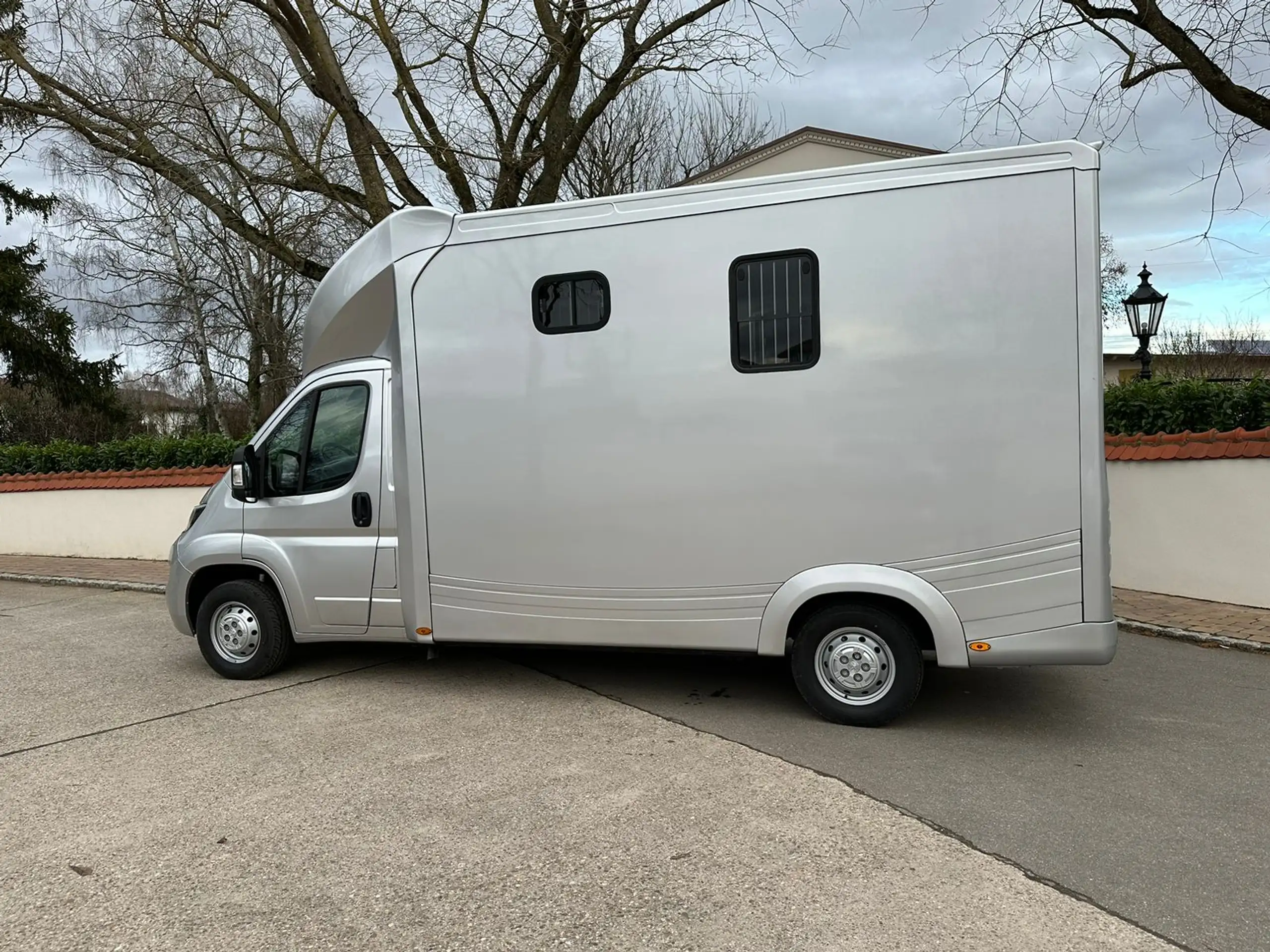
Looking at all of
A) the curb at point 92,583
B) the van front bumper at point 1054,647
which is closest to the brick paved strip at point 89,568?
the curb at point 92,583

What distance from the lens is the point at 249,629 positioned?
20.0 feet

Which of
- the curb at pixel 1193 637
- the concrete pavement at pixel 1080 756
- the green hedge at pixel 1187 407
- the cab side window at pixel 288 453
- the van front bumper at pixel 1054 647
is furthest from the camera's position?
the green hedge at pixel 1187 407

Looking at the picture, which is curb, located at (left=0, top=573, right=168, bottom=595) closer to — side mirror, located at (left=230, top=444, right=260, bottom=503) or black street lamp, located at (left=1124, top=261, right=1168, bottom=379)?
side mirror, located at (left=230, top=444, right=260, bottom=503)

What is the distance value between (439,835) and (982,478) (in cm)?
308

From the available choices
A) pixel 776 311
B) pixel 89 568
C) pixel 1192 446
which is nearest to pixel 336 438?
pixel 776 311

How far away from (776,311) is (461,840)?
301 cm

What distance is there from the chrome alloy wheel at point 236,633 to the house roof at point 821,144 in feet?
41.3

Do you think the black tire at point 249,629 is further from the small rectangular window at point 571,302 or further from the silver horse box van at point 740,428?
the small rectangular window at point 571,302

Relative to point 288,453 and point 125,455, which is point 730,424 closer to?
point 288,453

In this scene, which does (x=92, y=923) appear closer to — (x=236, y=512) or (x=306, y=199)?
(x=236, y=512)

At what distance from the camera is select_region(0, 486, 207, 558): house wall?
12328mm

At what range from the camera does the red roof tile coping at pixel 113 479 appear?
11961 millimetres

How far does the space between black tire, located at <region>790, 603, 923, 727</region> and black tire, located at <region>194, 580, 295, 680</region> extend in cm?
357

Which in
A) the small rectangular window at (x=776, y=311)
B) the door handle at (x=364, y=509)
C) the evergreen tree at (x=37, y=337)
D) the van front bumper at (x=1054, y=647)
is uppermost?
the evergreen tree at (x=37, y=337)
